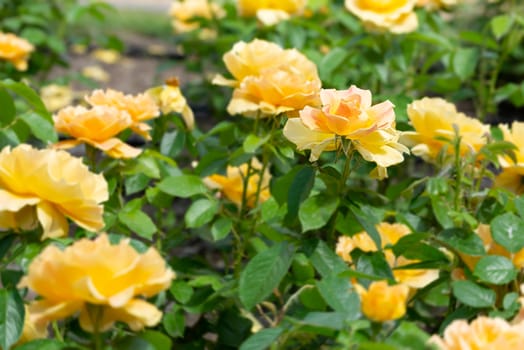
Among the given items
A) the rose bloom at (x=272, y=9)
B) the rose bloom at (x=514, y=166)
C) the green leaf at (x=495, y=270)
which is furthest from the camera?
the rose bloom at (x=272, y=9)

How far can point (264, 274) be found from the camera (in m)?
1.31

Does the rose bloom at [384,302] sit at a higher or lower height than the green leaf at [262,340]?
higher

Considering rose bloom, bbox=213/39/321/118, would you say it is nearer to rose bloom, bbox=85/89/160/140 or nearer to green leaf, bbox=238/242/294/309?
rose bloom, bbox=85/89/160/140

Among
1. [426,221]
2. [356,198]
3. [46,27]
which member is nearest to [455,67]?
[426,221]

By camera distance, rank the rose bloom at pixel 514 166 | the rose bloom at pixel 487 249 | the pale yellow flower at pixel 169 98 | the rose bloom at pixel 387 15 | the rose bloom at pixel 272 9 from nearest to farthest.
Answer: the rose bloom at pixel 487 249 → the rose bloom at pixel 514 166 → the pale yellow flower at pixel 169 98 → the rose bloom at pixel 387 15 → the rose bloom at pixel 272 9

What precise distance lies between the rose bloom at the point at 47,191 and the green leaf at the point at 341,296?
0.33m

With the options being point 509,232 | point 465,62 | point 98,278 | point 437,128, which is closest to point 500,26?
point 465,62

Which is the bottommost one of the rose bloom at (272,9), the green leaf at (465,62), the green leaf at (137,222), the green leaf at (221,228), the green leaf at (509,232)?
the green leaf at (465,62)

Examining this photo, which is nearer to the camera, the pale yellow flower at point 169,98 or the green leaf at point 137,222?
the green leaf at point 137,222

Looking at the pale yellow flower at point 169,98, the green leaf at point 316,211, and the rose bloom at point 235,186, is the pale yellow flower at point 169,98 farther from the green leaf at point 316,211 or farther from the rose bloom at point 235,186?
the green leaf at point 316,211

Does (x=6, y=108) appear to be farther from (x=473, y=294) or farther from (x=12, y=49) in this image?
(x=473, y=294)

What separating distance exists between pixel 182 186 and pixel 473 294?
62 cm

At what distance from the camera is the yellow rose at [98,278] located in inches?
36.2

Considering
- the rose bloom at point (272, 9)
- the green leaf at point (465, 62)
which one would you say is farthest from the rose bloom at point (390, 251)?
the rose bloom at point (272, 9)
